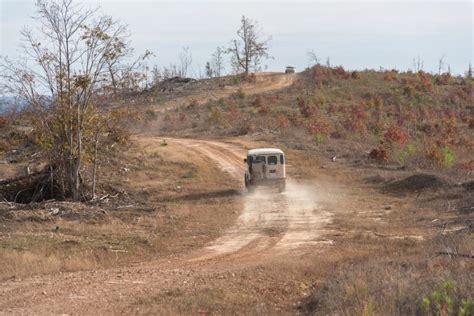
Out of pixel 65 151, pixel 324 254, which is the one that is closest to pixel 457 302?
pixel 324 254

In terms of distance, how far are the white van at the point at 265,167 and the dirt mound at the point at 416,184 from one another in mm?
4239

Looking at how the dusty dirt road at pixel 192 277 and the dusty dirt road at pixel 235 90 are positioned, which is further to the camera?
the dusty dirt road at pixel 235 90

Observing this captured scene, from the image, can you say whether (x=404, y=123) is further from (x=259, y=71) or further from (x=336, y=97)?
(x=259, y=71)

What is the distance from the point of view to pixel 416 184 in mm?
23188

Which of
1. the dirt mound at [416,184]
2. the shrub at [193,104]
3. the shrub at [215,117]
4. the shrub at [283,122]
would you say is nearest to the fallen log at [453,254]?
the dirt mound at [416,184]

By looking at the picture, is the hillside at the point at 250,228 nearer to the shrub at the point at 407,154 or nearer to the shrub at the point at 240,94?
the shrub at the point at 407,154

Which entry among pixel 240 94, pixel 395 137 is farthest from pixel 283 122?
pixel 240 94

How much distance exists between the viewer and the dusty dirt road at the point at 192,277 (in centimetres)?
1041

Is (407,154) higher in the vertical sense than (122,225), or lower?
higher

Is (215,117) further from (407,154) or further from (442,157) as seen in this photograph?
(442,157)

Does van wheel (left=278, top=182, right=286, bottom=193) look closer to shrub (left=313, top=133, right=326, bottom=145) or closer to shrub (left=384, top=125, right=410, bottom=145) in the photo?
shrub (left=384, top=125, right=410, bottom=145)

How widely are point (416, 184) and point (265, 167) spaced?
18.4ft

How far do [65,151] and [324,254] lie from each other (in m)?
11.2

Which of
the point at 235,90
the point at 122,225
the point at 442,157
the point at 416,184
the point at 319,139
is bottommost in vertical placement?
the point at 122,225
